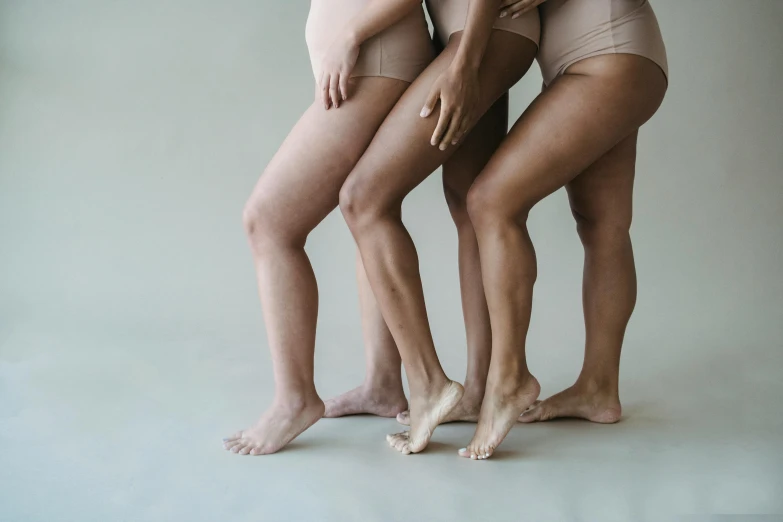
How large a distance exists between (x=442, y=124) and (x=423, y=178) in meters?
0.15

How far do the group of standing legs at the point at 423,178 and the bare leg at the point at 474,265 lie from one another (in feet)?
0.64

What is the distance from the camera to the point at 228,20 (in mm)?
3539

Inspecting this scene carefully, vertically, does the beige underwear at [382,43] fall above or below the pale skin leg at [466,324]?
above

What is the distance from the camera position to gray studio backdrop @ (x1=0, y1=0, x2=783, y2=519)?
334 centimetres

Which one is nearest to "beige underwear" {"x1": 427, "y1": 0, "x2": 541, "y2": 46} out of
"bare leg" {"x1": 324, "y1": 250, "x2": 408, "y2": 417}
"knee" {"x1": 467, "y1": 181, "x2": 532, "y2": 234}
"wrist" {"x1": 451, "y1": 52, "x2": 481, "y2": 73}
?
"wrist" {"x1": 451, "y1": 52, "x2": 481, "y2": 73}

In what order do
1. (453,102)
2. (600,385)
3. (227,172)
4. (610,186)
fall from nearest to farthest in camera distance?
1. (453,102)
2. (610,186)
3. (600,385)
4. (227,172)

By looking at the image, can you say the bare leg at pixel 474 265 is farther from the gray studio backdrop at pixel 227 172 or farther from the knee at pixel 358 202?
the gray studio backdrop at pixel 227 172

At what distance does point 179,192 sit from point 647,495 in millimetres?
2449

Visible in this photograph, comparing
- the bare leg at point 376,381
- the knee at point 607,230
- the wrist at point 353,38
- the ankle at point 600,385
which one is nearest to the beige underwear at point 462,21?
the wrist at point 353,38

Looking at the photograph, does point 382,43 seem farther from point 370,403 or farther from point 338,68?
point 370,403

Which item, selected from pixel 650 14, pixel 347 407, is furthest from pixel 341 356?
pixel 650 14

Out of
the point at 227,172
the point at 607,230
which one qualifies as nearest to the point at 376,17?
the point at 607,230

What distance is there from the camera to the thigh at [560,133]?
178 cm

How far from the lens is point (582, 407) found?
2.15 meters
